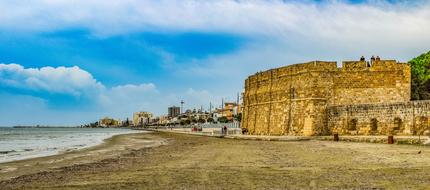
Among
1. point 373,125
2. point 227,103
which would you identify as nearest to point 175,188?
point 373,125

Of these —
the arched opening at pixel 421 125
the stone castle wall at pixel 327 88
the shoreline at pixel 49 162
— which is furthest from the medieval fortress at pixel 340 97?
the shoreline at pixel 49 162

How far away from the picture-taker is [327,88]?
103ft

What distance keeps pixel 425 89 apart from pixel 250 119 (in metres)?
16.3

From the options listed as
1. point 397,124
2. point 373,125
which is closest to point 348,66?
point 373,125

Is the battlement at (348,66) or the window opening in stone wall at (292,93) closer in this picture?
the battlement at (348,66)

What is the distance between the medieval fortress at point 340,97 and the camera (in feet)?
89.1

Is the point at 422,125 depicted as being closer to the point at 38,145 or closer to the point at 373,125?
the point at 373,125

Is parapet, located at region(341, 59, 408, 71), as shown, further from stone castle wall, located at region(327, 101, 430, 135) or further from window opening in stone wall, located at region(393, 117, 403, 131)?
window opening in stone wall, located at region(393, 117, 403, 131)

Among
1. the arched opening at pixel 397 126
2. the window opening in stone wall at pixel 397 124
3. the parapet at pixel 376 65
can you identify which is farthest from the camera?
the parapet at pixel 376 65

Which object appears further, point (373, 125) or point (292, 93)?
point (292, 93)

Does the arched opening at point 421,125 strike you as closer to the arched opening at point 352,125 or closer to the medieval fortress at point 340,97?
the medieval fortress at point 340,97

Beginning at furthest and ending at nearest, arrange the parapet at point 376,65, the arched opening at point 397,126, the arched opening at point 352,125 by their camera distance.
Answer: the parapet at point 376,65
the arched opening at point 352,125
the arched opening at point 397,126

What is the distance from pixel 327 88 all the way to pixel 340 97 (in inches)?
42.4

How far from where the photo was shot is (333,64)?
3147 centimetres
